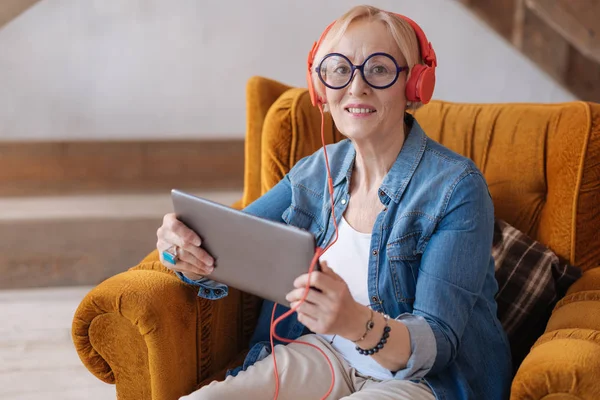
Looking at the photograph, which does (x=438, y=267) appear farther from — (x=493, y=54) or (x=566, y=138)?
(x=493, y=54)

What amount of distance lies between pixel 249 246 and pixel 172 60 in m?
2.69

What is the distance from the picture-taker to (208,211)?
1195 millimetres

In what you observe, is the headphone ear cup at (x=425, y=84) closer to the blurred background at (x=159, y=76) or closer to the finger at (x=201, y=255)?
the finger at (x=201, y=255)

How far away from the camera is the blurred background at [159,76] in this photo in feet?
11.6

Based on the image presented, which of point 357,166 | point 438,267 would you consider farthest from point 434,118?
point 438,267

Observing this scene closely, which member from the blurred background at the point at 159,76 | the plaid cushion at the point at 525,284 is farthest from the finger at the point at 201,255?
the blurred background at the point at 159,76

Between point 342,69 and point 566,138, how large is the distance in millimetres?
675

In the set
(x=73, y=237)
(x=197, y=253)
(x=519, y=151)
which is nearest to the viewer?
(x=197, y=253)

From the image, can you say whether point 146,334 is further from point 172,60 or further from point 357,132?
point 172,60

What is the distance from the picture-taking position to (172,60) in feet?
11.9

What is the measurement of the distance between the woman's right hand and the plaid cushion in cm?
75

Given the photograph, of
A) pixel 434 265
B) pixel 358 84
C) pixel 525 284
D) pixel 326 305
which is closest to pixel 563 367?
pixel 434 265

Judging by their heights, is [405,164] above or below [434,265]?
above

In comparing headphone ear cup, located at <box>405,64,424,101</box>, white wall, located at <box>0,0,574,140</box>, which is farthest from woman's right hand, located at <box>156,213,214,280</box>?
white wall, located at <box>0,0,574,140</box>
